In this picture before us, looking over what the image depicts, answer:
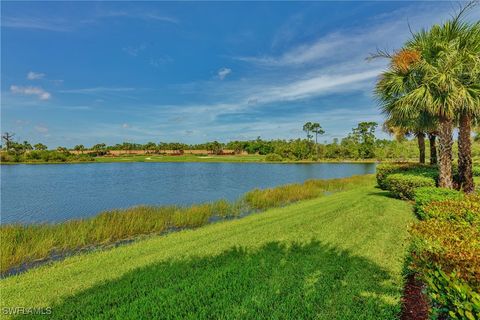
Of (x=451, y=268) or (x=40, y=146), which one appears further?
(x=40, y=146)

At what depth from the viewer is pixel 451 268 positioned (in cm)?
279

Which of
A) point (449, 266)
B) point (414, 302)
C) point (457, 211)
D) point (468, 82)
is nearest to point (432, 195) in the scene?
point (457, 211)

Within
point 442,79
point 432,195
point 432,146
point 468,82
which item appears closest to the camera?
point 432,195

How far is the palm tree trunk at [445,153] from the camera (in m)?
10.7

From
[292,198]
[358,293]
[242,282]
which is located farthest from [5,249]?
[292,198]

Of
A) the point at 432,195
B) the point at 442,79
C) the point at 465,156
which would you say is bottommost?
the point at 432,195

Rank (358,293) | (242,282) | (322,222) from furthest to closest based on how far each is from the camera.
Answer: (322,222)
(242,282)
(358,293)

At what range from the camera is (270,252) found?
6.54 meters

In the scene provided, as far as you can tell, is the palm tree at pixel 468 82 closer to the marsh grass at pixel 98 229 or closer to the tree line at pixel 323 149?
the marsh grass at pixel 98 229

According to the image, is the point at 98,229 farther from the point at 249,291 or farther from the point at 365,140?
the point at 365,140

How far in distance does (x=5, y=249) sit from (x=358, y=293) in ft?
34.9

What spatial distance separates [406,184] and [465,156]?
2.67 m

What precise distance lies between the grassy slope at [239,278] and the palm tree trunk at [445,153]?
167 inches

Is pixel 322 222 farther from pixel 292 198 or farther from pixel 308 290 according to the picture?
pixel 292 198
